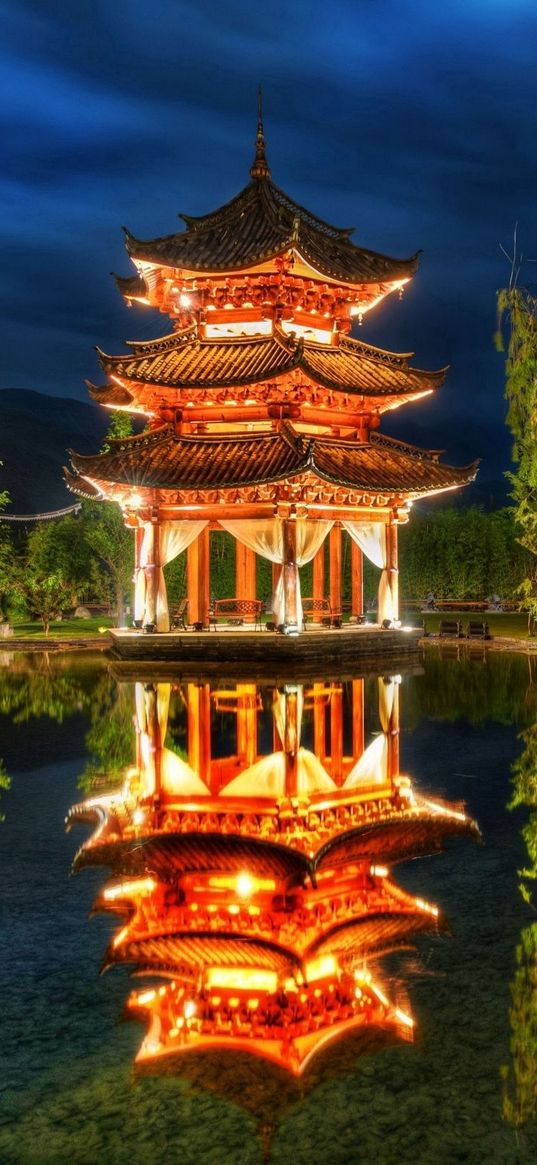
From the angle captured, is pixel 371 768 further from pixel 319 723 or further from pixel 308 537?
pixel 308 537

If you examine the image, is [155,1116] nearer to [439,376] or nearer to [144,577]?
[144,577]

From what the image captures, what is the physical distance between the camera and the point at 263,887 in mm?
6902

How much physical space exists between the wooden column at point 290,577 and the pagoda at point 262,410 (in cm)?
4

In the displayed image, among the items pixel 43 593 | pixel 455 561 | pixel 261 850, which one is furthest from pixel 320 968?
pixel 455 561

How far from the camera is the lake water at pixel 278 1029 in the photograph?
3854 millimetres

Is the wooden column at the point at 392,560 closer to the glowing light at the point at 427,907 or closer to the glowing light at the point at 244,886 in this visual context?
the glowing light at the point at 244,886

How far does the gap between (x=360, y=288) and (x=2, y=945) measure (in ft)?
86.6

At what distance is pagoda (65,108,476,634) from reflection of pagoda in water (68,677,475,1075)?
14.0m

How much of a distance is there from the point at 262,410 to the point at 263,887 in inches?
869

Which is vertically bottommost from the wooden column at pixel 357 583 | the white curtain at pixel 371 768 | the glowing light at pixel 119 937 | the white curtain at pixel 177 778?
the glowing light at pixel 119 937

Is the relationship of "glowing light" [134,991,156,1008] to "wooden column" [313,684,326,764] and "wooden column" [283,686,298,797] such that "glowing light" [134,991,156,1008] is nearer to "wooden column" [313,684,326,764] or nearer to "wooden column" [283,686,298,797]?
"wooden column" [283,686,298,797]

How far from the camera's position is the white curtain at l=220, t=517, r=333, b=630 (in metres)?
25.6

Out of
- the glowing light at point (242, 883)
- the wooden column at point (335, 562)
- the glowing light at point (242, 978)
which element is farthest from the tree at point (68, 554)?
the glowing light at point (242, 978)

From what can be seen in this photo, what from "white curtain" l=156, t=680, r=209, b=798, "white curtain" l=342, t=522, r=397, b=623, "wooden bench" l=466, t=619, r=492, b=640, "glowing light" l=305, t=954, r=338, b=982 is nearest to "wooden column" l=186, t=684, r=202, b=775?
"white curtain" l=156, t=680, r=209, b=798
